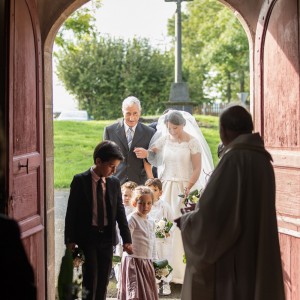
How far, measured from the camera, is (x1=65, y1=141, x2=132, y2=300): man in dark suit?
222 inches

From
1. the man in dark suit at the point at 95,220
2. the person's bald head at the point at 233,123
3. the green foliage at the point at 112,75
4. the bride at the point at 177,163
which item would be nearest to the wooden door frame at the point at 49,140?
the man in dark suit at the point at 95,220

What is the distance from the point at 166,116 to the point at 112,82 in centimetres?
1992

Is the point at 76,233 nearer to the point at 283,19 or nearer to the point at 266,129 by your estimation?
the point at 266,129

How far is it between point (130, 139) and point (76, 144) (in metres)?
12.5

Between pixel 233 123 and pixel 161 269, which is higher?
pixel 233 123

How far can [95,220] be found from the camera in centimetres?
571

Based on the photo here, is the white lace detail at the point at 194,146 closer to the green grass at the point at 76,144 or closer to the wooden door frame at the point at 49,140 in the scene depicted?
the wooden door frame at the point at 49,140

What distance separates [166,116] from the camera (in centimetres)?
848

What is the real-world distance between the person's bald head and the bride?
3.79 m

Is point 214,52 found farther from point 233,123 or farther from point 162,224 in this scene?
point 233,123

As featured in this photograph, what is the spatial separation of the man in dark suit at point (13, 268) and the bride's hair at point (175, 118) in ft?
19.3

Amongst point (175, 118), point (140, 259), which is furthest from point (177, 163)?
point (140, 259)

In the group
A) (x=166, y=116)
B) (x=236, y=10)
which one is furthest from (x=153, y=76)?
(x=236, y=10)

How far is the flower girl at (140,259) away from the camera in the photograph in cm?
640
